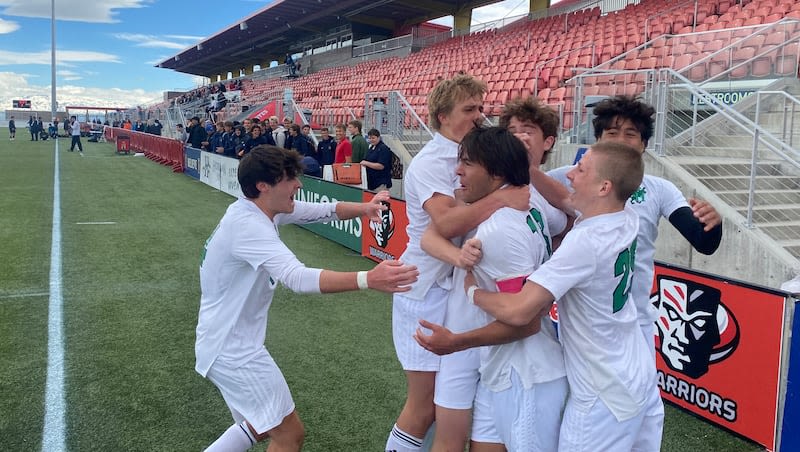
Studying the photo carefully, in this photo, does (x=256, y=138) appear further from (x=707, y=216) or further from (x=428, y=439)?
(x=707, y=216)

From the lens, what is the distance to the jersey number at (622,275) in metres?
2.03

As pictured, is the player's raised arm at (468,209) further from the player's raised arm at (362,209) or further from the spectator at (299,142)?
the spectator at (299,142)

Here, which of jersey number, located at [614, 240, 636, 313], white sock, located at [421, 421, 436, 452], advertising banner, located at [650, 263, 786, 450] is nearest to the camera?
jersey number, located at [614, 240, 636, 313]

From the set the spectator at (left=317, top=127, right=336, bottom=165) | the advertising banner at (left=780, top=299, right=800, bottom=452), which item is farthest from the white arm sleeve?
the spectator at (left=317, top=127, right=336, bottom=165)

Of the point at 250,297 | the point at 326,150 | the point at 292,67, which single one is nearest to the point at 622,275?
the point at 250,297

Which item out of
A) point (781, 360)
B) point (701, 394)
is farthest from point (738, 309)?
point (701, 394)

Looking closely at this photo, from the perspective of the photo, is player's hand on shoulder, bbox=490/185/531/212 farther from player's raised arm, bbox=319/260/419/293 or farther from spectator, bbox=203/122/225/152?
spectator, bbox=203/122/225/152

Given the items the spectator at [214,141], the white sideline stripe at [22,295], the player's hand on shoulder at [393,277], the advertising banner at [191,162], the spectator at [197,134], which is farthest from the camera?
the spectator at [197,134]

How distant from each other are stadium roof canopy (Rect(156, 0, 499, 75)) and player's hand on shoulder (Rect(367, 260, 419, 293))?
2878 cm

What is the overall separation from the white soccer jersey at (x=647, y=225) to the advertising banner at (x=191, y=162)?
1754 cm

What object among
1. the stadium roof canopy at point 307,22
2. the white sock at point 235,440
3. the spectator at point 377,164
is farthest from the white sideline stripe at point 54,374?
the stadium roof canopy at point 307,22

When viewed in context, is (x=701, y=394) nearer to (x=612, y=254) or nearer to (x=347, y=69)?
(x=612, y=254)

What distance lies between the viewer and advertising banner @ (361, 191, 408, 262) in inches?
318

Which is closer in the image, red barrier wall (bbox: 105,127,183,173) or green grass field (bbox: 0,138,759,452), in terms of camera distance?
green grass field (bbox: 0,138,759,452)
